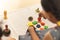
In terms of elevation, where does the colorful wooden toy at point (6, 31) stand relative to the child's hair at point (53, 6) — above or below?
below

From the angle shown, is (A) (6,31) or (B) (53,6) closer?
(B) (53,6)

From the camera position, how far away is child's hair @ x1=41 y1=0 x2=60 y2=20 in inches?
25.2

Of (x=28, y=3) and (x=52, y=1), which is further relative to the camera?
(x=28, y=3)

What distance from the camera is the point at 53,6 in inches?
25.4

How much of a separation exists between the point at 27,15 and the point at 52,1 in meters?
0.74

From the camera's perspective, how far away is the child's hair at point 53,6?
2.10ft

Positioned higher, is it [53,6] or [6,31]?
[53,6]

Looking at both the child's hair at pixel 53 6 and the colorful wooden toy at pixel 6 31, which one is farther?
the colorful wooden toy at pixel 6 31

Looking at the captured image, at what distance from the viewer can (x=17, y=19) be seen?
1344 millimetres

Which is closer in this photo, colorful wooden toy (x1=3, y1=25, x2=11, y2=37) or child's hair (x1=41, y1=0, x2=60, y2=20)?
child's hair (x1=41, y1=0, x2=60, y2=20)

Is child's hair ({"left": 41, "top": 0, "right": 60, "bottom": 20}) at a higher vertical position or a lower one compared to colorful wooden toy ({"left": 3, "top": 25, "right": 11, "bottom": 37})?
higher

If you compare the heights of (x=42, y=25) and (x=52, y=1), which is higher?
(x=52, y=1)

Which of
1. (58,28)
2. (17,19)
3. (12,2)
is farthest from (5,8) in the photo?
(58,28)

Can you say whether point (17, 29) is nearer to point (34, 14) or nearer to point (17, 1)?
point (34, 14)
